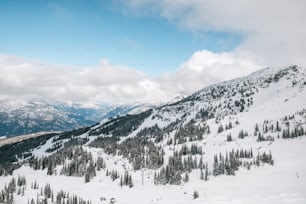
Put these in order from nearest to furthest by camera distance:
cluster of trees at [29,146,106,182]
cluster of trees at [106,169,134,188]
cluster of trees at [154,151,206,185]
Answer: cluster of trees at [154,151,206,185] → cluster of trees at [106,169,134,188] → cluster of trees at [29,146,106,182]

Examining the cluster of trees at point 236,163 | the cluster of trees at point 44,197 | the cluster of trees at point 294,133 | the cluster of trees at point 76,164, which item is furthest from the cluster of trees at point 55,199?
the cluster of trees at point 294,133

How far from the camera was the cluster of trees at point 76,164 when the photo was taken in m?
153

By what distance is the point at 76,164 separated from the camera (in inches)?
6314

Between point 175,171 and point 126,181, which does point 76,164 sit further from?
point 175,171

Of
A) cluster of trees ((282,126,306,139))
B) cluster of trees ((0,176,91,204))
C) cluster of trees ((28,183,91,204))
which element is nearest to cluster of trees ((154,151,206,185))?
cluster of trees ((28,183,91,204))

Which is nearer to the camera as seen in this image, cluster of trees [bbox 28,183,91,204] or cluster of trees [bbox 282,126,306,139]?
cluster of trees [bbox 28,183,91,204]

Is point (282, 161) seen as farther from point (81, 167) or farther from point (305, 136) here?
point (81, 167)

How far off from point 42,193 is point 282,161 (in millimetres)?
106407

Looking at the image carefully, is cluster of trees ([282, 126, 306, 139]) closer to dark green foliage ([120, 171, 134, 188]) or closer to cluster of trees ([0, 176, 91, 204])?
dark green foliage ([120, 171, 134, 188])

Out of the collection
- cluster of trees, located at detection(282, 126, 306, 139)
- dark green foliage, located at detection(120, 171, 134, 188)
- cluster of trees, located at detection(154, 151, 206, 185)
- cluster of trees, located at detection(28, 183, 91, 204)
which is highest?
cluster of trees, located at detection(282, 126, 306, 139)

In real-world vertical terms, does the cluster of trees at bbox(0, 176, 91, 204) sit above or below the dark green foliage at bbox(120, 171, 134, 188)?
below

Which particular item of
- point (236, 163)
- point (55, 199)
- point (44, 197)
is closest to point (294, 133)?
point (236, 163)

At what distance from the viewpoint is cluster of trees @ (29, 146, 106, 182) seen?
15325cm

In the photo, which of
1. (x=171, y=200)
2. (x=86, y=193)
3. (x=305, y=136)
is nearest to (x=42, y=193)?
(x=86, y=193)
